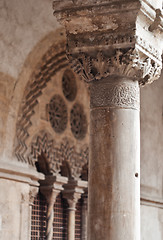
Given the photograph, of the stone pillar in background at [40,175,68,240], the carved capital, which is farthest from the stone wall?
the carved capital

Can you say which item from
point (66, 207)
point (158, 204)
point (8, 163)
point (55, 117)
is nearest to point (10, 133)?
point (8, 163)

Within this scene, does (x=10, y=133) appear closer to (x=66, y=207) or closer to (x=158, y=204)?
(x=66, y=207)

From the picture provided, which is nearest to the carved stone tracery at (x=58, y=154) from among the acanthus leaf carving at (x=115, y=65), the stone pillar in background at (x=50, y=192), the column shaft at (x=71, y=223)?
the stone pillar in background at (x=50, y=192)

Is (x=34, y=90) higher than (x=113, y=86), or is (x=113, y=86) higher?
(x=34, y=90)

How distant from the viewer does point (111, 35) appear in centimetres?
498

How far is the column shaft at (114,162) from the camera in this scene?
4734 millimetres

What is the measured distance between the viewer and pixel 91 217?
4812 mm

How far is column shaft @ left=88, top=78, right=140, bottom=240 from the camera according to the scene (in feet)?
15.5

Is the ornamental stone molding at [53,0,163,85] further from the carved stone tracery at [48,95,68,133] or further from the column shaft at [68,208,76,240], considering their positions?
the column shaft at [68,208,76,240]

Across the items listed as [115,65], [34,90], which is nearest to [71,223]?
[34,90]

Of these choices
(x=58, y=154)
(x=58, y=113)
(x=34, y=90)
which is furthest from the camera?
(x=58, y=113)

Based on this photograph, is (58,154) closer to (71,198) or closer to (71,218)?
(71,198)

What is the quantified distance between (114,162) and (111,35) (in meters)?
1.12

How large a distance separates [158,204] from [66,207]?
7.91 feet
